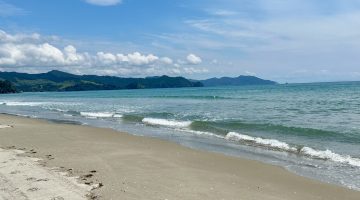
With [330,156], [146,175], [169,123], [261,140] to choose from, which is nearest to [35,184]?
[146,175]

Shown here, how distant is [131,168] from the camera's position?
1263cm

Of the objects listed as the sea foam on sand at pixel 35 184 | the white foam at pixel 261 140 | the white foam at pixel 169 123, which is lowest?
the white foam at pixel 169 123

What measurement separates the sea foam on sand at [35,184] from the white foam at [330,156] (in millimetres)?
9627

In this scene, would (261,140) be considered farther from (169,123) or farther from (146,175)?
(169,123)

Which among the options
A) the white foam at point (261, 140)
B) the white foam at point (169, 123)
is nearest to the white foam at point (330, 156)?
the white foam at point (261, 140)

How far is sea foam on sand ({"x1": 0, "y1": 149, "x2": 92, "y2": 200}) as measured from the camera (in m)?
8.86

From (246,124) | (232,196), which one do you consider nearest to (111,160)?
(232,196)

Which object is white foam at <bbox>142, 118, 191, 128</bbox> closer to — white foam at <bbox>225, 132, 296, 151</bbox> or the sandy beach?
white foam at <bbox>225, 132, 296, 151</bbox>

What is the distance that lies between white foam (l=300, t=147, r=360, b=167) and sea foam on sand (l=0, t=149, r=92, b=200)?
379 inches

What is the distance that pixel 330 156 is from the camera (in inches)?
623

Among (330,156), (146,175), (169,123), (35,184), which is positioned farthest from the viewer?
(169,123)

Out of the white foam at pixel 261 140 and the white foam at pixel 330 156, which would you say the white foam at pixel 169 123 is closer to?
the white foam at pixel 261 140

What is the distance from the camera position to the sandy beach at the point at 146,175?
372 inches

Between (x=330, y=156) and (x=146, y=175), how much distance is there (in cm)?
801
